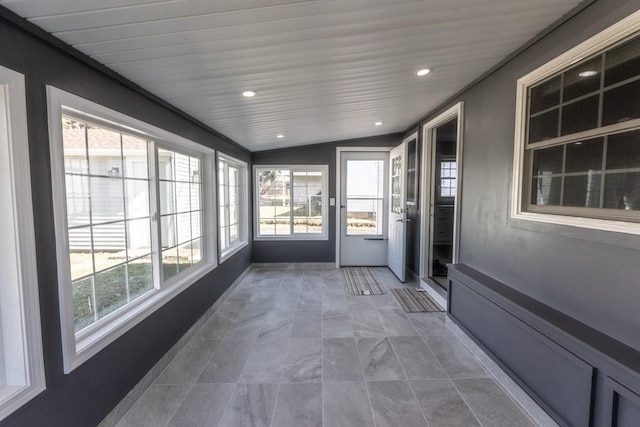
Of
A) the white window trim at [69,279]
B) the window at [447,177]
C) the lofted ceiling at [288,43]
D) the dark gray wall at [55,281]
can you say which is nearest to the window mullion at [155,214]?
the white window trim at [69,279]

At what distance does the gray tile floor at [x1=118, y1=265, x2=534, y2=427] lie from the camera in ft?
5.84

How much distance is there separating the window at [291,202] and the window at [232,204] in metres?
0.36

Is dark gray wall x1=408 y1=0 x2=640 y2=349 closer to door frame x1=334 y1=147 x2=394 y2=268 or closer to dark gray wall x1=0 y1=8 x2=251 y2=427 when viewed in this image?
door frame x1=334 y1=147 x2=394 y2=268

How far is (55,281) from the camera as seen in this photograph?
1.35 meters

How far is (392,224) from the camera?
187 inches

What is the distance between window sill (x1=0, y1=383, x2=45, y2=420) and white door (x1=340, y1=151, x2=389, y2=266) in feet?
13.9

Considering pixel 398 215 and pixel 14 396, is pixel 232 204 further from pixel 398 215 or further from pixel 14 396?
pixel 14 396

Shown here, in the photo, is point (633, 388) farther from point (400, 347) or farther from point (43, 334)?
point (43, 334)

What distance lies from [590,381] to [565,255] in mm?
633

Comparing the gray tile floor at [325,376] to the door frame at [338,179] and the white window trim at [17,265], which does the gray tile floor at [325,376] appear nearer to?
the white window trim at [17,265]

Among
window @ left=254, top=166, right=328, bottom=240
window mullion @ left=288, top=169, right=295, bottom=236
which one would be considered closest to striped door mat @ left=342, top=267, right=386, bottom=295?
window @ left=254, top=166, right=328, bottom=240

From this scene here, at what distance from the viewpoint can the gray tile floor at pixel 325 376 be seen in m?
1.78

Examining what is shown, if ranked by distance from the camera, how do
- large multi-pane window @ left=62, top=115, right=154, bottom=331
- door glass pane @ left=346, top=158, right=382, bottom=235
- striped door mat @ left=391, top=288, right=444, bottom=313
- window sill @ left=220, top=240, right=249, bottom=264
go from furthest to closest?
1. door glass pane @ left=346, top=158, right=382, bottom=235
2. window sill @ left=220, top=240, right=249, bottom=264
3. striped door mat @ left=391, top=288, right=444, bottom=313
4. large multi-pane window @ left=62, top=115, right=154, bottom=331

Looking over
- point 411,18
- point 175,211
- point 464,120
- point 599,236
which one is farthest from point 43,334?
point 464,120
